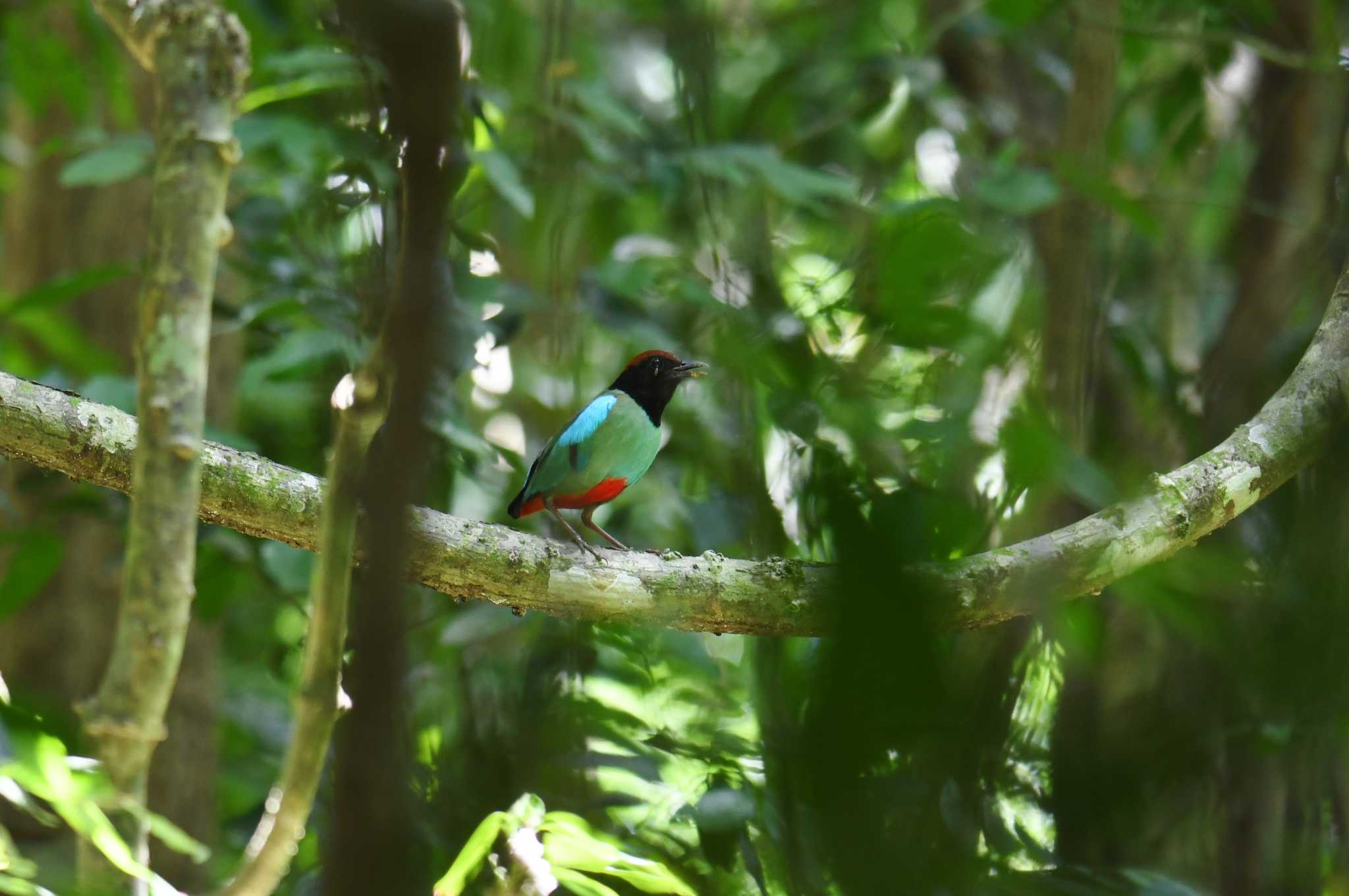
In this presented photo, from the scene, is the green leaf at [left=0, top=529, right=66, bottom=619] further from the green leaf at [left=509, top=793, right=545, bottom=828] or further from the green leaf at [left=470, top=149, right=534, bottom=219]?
the green leaf at [left=509, top=793, right=545, bottom=828]

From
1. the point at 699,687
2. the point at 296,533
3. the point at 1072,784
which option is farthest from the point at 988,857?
the point at 699,687

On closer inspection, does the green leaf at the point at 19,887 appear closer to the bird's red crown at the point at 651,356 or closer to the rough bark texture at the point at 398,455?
the rough bark texture at the point at 398,455

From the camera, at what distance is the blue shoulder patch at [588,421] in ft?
13.0

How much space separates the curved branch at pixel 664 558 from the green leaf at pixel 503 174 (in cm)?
135

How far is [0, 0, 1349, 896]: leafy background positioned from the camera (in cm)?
88

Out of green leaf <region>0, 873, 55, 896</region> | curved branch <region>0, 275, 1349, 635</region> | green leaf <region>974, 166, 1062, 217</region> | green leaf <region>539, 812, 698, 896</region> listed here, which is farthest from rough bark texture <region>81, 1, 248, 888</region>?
green leaf <region>974, 166, 1062, 217</region>

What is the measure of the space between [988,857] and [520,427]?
5.35 m

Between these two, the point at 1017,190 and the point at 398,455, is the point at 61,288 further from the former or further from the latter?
the point at 398,455

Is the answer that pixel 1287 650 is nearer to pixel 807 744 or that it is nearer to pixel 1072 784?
pixel 1072 784

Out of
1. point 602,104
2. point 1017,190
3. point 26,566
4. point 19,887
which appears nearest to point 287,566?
point 26,566

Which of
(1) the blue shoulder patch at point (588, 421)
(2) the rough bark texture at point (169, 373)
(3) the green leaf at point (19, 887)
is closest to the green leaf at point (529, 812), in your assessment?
(2) the rough bark texture at point (169, 373)

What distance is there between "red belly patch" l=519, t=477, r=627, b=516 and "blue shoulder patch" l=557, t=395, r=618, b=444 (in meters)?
0.18

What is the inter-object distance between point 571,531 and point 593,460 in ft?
1.92

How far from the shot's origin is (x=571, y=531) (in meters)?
3.43
